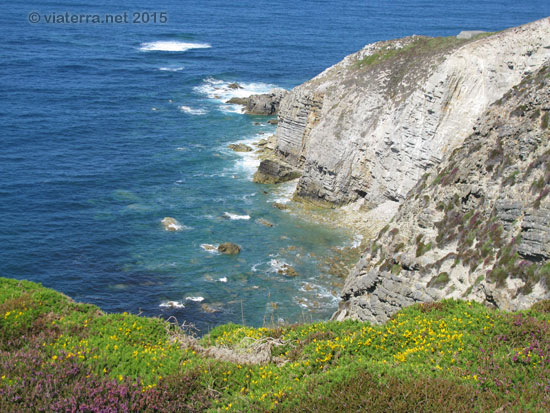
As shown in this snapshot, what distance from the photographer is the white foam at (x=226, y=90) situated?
104250mm

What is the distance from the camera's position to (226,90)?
111m

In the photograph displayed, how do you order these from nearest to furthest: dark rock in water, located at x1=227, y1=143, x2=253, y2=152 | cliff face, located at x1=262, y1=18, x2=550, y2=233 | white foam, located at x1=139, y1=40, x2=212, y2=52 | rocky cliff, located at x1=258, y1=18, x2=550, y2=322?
rocky cliff, located at x1=258, y1=18, x2=550, y2=322
cliff face, located at x1=262, y1=18, x2=550, y2=233
dark rock in water, located at x1=227, y1=143, x2=253, y2=152
white foam, located at x1=139, y1=40, x2=212, y2=52

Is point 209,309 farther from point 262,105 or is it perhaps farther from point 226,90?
point 226,90

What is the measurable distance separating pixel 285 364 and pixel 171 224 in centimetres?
4474

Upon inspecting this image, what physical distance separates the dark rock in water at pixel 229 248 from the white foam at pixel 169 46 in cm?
9582

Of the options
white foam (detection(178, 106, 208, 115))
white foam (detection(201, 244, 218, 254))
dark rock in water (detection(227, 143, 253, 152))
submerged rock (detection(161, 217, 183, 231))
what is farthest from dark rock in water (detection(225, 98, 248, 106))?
white foam (detection(201, 244, 218, 254))

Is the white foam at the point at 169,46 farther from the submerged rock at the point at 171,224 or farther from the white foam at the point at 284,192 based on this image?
the submerged rock at the point at 171,224

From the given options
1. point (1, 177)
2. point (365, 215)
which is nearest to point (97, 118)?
point (1, 177)

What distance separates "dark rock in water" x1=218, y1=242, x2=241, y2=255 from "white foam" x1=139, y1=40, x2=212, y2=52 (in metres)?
95.8

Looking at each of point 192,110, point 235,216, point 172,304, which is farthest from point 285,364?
point 192,110

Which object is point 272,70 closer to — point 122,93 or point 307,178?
point 122,93

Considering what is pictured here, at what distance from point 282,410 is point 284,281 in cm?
3700

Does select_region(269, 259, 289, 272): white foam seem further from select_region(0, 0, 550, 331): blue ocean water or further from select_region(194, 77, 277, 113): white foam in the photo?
select_region(194, 77, 277, 113): white foam

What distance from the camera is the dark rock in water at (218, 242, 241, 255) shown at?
56.2 meters
